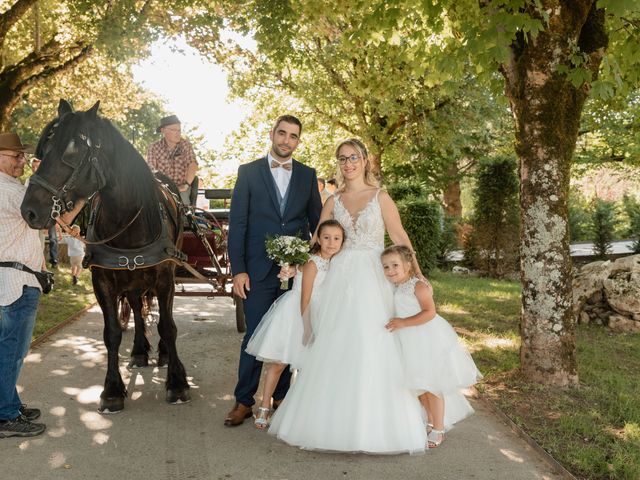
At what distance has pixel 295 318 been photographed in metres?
5.09

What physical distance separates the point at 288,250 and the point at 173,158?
3775mm

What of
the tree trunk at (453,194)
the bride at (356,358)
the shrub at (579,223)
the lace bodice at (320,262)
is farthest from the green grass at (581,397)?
the shrub at (579,223)

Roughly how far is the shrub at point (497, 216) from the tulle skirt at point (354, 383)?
12435 mm

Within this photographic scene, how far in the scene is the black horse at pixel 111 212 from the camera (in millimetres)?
4656

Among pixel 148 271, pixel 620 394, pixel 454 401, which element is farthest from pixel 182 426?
pixel 620 394

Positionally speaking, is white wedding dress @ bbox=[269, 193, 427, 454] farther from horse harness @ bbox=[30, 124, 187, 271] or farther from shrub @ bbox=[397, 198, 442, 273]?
shrub @ bbox=[397, 198, 442, 273]

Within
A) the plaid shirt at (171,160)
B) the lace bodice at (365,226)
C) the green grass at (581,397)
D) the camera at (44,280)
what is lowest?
the green grass at (581,397)

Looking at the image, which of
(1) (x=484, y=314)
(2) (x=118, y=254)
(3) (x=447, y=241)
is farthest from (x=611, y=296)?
(3) (x=447, y=241)

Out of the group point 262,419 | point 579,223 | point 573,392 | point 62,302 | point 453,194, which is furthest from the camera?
point 579,223

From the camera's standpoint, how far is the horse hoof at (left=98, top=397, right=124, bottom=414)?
5461 millimetres

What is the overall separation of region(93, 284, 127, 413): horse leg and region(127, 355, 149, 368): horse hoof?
140 centimetres

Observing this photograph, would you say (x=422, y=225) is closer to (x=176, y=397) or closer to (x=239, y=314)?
(x=239, y=314)

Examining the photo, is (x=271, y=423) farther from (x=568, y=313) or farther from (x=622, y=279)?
(x=622, y=279)

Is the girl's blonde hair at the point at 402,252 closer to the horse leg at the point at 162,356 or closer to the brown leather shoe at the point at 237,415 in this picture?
the brown leather shoe at the point at 237,415
